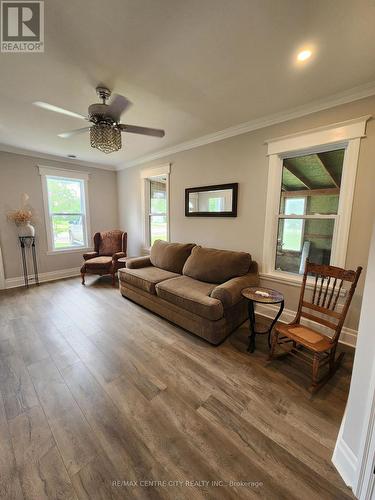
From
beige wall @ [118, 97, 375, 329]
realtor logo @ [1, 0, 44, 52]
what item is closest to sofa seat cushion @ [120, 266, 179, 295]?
beige wall @ [118, 97, 375, 329]

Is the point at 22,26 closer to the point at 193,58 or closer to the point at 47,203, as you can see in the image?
the point at 193,58

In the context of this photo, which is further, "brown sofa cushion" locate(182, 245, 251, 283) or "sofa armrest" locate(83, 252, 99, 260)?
"sofa armrest" locate(83, 252, 99, 260)

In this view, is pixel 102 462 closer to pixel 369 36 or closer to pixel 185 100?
pixel 185 100

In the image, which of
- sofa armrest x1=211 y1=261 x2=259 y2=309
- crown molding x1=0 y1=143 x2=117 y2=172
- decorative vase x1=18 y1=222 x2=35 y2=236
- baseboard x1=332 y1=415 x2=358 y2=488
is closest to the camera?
baseboard x1=332 y1=415 x2=358 y2=488

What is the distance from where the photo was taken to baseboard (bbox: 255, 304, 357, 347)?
2229 millimetres

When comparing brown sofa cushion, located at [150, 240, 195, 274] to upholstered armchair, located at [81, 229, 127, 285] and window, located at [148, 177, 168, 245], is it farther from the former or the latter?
upholstered armchair, located at [81, 229, 127, 285]

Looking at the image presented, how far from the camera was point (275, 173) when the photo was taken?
260 centimetres

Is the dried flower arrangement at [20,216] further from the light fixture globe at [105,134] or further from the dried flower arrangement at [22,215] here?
the light fixture globe at [105,134]

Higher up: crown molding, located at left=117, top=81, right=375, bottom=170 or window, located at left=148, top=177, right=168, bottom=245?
crown molding, located at left=117, top=81, right=375, bottom=170

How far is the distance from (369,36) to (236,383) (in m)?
2.72

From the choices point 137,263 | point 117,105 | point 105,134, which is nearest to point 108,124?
point 105,134

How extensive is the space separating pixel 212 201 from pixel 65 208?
11.0ft

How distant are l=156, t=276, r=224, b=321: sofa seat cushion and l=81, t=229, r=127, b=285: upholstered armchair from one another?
181cm

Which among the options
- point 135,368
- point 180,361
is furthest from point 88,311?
point 180,361
